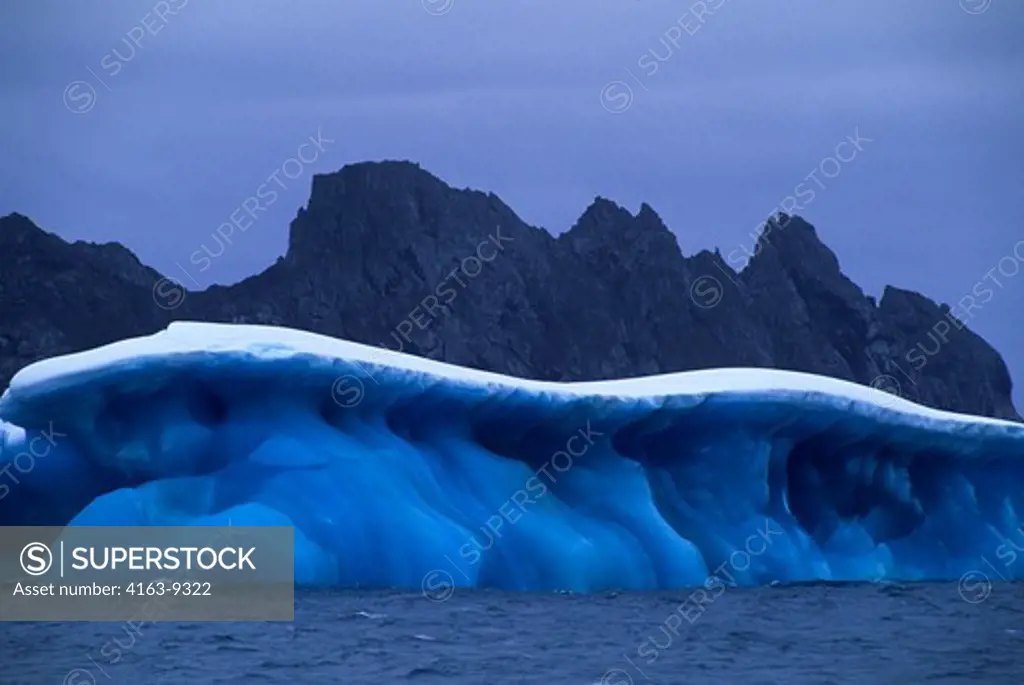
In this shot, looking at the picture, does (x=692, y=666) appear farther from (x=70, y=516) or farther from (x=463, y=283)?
(x=463, y=283)

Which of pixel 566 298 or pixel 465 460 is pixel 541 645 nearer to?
pixel 465 460

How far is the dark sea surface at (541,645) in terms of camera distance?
1206 centimetres

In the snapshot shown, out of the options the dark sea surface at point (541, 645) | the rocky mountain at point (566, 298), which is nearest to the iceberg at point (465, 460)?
the dark sea surface at point (541, 645)

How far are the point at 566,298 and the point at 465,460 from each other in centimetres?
5810

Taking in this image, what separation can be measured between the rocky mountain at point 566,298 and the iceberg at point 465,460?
48.3 m

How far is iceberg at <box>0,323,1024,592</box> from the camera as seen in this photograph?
667 inches

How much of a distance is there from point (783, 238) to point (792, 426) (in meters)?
57.6

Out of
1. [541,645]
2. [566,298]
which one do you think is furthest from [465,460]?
[566,298]

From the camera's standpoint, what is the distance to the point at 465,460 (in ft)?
59.5

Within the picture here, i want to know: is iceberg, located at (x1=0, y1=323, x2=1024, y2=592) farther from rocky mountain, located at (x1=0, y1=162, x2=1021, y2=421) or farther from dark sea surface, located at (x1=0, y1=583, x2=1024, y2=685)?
rocky mountain, located at (x1=0, y1=162, x2=1021, y2=421)

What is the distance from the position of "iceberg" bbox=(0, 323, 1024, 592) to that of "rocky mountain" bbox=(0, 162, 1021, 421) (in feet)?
158

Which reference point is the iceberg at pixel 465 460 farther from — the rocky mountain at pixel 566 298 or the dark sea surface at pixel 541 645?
the rocky mountain at pixel 566 298


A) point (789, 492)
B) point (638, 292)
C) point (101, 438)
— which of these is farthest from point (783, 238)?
point (101, 438)

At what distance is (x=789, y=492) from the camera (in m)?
20.7
